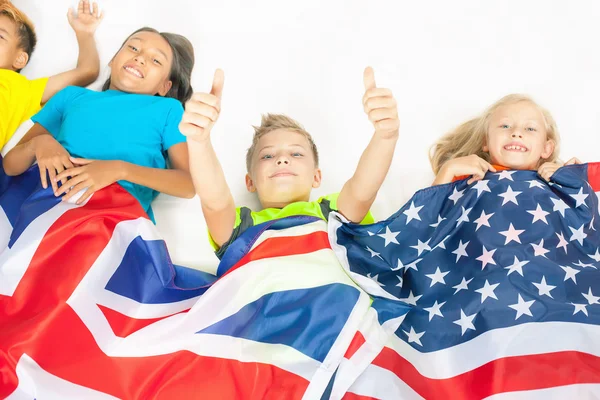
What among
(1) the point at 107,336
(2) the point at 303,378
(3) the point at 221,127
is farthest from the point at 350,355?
(3) the point at 221,127

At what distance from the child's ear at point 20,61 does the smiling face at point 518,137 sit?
133 cm

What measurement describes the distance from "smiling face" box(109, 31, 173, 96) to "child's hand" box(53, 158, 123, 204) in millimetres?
334

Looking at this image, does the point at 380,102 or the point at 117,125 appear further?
the point at 117,125

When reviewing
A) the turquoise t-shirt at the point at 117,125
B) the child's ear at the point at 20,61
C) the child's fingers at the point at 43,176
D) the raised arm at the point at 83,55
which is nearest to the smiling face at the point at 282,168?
the turquoise t-shirt at the point at 117,125

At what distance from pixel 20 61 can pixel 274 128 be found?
2.60ft

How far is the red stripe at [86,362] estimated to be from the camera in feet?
3.36

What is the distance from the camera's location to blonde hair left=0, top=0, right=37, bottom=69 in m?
1.62

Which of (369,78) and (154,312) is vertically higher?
(369,78)

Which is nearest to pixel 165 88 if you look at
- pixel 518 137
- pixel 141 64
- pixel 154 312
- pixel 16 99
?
pixel 141 64

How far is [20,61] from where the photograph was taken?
1633 millimetres

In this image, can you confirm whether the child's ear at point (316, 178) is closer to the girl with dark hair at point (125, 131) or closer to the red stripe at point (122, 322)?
the girl with dark hair at point (125, 131)

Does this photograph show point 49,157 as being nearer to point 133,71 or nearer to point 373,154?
point 133,71

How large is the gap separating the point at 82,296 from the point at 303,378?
0.47m

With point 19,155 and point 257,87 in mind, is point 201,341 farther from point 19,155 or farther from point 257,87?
point 257,87
